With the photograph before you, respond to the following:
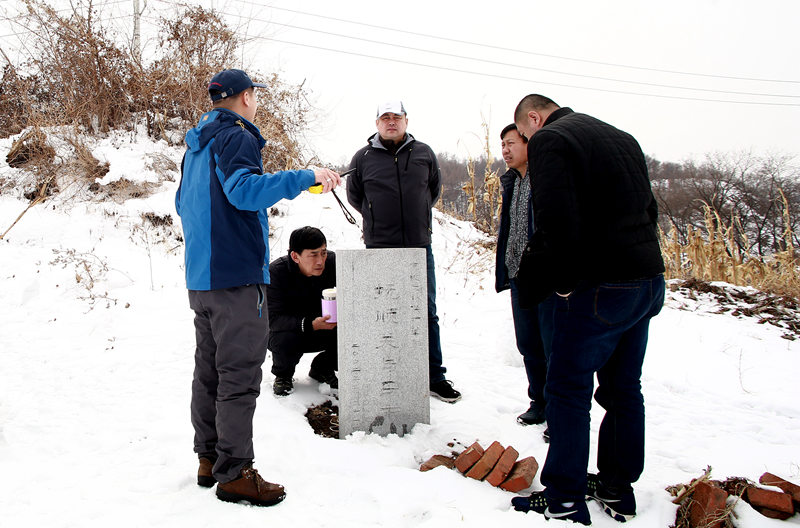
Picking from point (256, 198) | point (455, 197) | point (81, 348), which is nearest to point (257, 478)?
point (256, 198)

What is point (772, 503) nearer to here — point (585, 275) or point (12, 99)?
point (585, 275)

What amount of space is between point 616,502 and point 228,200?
85.7 inches

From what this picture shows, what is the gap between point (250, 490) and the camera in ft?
6.82

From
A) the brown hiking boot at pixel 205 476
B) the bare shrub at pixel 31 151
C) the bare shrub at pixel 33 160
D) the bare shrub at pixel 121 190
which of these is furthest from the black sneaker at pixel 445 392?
the bare shrub at pixel 31 151

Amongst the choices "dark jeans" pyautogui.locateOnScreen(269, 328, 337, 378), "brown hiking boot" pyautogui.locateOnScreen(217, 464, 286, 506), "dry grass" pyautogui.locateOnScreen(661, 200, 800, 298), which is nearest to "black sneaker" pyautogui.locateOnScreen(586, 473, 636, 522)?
"brown hiking boot" pyautogui.locateOnScreen(217, 464, 286, 506)

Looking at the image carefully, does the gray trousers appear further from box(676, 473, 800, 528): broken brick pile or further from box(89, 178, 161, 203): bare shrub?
box(89, 178, 161, 203): bare shrub

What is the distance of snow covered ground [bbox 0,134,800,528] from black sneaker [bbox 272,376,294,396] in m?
0.06

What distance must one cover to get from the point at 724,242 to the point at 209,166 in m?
7.57

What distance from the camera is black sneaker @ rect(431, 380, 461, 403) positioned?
345 cm

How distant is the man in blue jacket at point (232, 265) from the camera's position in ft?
6.73

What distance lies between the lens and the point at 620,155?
1967 mm

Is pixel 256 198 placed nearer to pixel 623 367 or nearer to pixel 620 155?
pixel 620 155

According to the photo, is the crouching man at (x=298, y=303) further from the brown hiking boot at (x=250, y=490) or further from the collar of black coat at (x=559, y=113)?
the collar of black coat at (x=559, y=113)

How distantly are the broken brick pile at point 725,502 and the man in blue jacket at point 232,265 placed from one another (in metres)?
1.81
